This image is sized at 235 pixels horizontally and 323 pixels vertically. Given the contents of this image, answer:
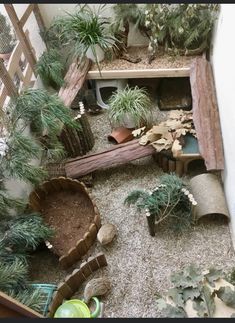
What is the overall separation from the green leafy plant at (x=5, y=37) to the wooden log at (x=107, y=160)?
101cm

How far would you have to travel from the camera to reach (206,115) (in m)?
2.52

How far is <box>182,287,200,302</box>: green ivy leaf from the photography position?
4.27 feet

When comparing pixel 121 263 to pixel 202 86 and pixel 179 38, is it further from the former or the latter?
pixel 179 38

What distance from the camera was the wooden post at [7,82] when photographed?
226cm

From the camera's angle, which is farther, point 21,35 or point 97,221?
point 21,35

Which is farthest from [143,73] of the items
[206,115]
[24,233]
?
[24,233]

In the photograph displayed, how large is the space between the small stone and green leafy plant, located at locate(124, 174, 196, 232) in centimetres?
24

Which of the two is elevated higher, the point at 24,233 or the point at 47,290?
the point at 24,233

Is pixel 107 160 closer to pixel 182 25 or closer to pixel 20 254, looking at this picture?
pixel 20 254

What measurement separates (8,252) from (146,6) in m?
2.19

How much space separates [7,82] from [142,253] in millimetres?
1500

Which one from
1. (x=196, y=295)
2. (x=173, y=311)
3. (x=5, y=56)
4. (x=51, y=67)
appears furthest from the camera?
(x=51, y=67)

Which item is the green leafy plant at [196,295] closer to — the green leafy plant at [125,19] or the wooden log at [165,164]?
the wooden log at [165,164]

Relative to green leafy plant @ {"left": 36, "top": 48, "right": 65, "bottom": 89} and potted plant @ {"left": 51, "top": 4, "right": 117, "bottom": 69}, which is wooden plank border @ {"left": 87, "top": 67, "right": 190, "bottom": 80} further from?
green leafy plant @ {"left": 36, "top": 48, "right": 65, "bottom": 89}
